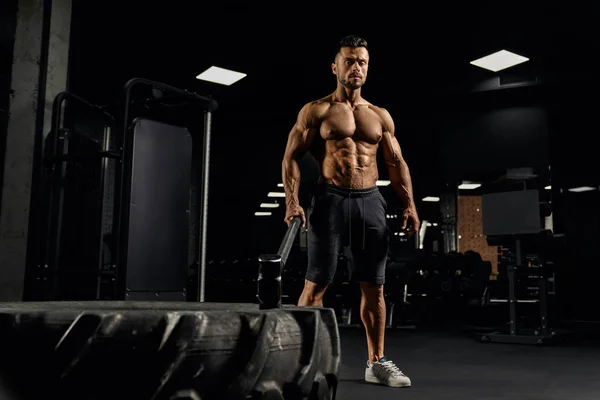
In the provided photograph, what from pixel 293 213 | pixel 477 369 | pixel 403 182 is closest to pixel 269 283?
pixel 293 213

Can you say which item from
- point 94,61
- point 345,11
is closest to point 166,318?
point 345,11

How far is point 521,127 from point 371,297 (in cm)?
595

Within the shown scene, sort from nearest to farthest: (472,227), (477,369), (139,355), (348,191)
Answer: (139,355) < (348,191) < (477,369) < (472,227)

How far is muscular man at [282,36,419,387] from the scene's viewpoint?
248cm

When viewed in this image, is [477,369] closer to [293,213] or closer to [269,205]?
[293,213]

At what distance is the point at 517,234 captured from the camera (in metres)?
5.34

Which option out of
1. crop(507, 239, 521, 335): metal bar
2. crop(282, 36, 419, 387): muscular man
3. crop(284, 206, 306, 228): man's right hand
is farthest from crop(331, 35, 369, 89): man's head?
crop(507, 239, 521, 335): metal bar

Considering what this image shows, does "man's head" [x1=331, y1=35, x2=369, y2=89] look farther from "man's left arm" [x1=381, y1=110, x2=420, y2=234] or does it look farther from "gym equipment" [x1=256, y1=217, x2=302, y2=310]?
"gym equipment" [x1=256, y1=217, x2=302, y2=310]

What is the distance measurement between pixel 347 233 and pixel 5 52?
13.3 feet

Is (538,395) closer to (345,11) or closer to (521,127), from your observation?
(345,11)

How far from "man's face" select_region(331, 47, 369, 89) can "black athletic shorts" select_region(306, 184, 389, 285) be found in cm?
47

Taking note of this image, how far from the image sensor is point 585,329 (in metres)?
6.45

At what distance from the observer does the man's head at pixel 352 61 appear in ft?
8.15

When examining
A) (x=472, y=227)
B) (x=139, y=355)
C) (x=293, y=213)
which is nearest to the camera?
(x=139, y=355)
